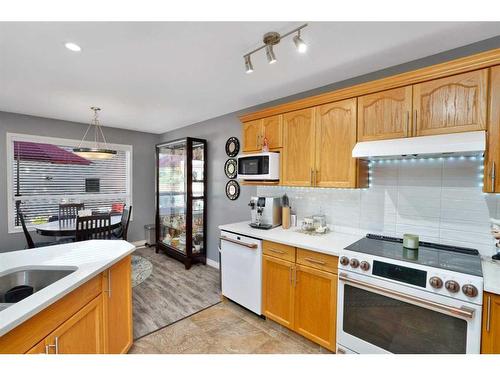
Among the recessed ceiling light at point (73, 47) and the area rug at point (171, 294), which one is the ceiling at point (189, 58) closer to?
the recessed ceiling light at point (73, 47)

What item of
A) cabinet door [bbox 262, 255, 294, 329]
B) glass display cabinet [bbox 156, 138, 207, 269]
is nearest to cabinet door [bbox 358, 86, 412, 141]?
cabinet door [bbox 262, 255, 294, 329]

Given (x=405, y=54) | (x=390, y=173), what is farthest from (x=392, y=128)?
(x=405, y=54)

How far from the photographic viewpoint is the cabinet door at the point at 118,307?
1.61 m

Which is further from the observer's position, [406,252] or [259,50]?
[259,50]

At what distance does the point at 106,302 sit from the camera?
1.58m

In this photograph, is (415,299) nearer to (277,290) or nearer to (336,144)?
(277,290)

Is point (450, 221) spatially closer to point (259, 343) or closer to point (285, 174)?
point (285, 174)

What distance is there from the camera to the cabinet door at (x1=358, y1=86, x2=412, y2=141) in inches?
71.8

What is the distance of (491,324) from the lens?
4.27ft

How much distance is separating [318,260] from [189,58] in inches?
79.1

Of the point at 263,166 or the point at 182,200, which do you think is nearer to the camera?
the point at 263,166

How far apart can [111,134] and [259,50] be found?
4000 millimetres

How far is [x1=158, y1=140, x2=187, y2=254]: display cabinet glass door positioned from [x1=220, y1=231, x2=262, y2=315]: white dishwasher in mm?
1464

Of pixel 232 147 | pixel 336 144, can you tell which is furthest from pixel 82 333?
pixel 232 147
